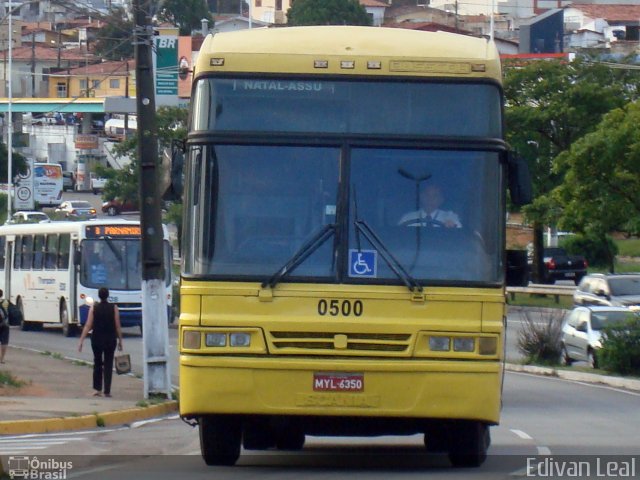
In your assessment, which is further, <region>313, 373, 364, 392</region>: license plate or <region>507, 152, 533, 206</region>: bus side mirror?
<region>507, 152, 533, 206</region>: bus side mirror

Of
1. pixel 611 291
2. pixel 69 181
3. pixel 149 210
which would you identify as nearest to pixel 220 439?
pixel 149 210

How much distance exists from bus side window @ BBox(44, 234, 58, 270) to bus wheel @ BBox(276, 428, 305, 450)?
24324 millimetres

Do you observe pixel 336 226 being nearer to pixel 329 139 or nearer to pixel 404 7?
pixel 329 139

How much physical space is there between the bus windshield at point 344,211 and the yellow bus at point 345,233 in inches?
0.4

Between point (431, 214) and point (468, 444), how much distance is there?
2111mm

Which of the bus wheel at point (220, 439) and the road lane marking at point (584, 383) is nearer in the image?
the bus wheel at point (220, 439)

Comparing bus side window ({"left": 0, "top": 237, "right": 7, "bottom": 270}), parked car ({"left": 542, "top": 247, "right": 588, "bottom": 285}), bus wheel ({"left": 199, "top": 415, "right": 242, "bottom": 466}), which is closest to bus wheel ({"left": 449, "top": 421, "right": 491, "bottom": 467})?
bus wheel ({"left": 199, "top": 415, "right": 242, "bottom": 466})

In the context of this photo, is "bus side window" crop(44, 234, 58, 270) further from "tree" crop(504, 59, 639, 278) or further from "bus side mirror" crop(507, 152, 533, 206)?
"bus side mirror" crop(507, 152, 533, 206)

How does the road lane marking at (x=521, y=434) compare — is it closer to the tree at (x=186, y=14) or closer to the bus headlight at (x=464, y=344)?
the bus headlight at (x=464, y=344)

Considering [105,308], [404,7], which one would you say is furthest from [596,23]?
[105,308]

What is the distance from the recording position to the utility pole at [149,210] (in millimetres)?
18594

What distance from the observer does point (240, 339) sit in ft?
33.7

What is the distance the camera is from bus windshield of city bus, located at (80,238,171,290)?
115ft

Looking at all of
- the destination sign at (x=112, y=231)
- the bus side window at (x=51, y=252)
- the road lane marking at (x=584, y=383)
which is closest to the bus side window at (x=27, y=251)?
the bus side window at (x=51, y=252)
